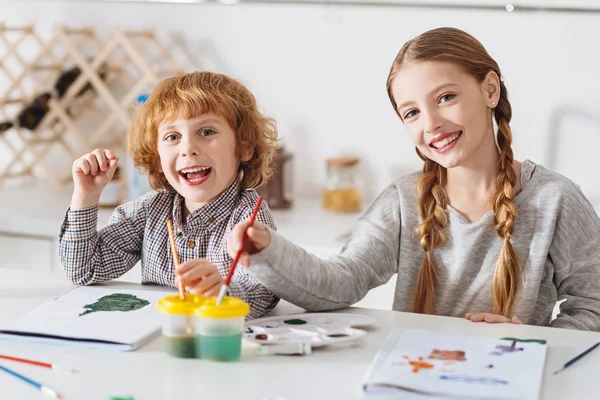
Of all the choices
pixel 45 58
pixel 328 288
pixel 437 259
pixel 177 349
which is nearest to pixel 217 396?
pixel 177 349

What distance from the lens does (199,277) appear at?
3.95 feet

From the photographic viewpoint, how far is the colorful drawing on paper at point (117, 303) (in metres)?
1.34

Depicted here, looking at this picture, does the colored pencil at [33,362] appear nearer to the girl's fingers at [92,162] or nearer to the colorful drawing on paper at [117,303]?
the colorful drawing on paper at [117,303]

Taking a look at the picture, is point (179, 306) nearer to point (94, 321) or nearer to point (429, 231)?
point (94, 321)

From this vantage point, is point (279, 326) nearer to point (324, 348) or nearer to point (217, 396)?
point (324, 348)

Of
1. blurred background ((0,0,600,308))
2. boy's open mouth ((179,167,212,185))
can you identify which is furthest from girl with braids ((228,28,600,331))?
blurred background ((0,0,600,308))

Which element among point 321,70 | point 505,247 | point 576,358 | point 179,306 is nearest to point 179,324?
point 179,306

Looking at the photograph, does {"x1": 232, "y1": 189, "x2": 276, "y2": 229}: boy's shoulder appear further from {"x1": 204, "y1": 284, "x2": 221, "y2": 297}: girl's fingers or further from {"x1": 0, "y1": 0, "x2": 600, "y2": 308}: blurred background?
{"x1": 0, "y1": 0, "x2": 600, "y2": 308}: blurred background

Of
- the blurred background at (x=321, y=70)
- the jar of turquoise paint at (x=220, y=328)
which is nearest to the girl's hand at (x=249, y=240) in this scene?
the jar of turquoise paint at (x=220, y=328)

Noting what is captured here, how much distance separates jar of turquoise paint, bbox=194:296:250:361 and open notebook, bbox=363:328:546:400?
167 millimetres

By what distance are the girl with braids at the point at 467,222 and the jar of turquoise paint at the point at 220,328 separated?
279 millimetres

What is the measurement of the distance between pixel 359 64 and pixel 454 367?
1.71 m

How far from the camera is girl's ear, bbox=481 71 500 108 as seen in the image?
152cm

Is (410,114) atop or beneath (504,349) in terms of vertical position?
atop
